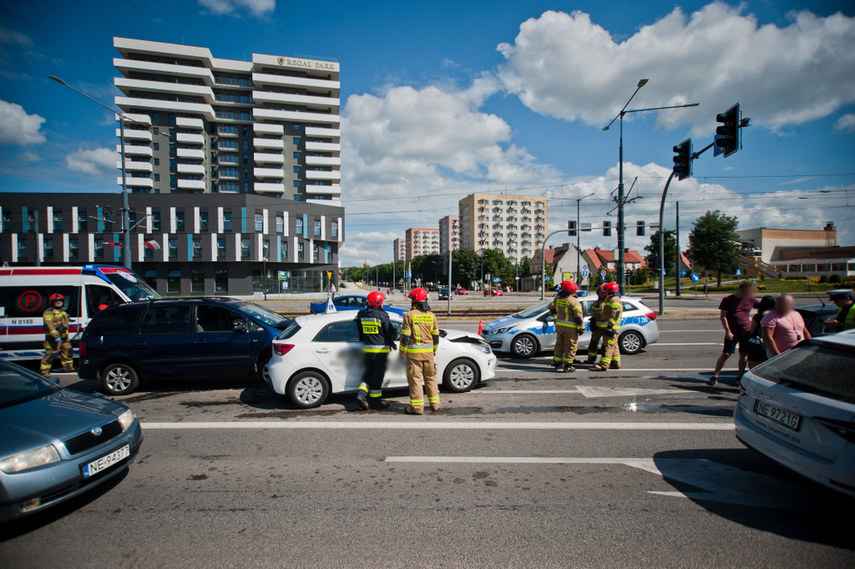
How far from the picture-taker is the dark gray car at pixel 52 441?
3.17m

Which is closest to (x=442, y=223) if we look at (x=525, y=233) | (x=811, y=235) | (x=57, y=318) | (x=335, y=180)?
(x=525, y=233)

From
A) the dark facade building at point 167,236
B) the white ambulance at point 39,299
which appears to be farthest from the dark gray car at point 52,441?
the dark facade building at point 167,236

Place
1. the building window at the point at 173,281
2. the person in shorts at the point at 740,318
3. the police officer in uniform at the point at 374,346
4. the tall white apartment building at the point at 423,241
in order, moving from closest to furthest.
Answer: the police officer in uniform at the point at 374,346
the person in shorts at the point at 740,318
the building window at the point at 173,281
the tall white apartment building at the point at 423,241

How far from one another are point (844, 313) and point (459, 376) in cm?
617

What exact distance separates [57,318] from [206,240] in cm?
4606

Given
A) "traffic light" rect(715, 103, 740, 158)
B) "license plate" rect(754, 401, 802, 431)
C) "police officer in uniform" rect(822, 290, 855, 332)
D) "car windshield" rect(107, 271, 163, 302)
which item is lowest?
"license plate" rect(754, 401, 802, 431)

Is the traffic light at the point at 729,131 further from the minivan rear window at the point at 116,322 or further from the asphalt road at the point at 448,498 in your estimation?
the minivan rear window at the point at 116,322

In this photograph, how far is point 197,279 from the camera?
2041 inches

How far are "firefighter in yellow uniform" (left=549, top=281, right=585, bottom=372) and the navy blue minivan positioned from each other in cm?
561

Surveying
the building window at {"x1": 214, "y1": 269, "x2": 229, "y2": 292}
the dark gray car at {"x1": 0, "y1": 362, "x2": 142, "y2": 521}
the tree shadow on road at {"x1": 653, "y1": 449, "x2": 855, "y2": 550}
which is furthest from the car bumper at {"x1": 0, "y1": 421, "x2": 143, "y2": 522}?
the building window at {"x1": 214, "y1": 269, "x2": 229, "y2": 292}

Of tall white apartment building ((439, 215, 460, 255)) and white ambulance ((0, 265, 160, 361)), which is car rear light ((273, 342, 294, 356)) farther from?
tall white apartment building ((439, 215, 460, 255))

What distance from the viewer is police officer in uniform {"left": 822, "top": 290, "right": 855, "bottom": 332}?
20.8ft

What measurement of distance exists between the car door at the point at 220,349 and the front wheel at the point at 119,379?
1.15 meters

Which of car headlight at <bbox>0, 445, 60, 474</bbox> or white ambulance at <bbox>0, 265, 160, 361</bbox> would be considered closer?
car headlight at <bbox>0, 445, 60, 474</bbox>
